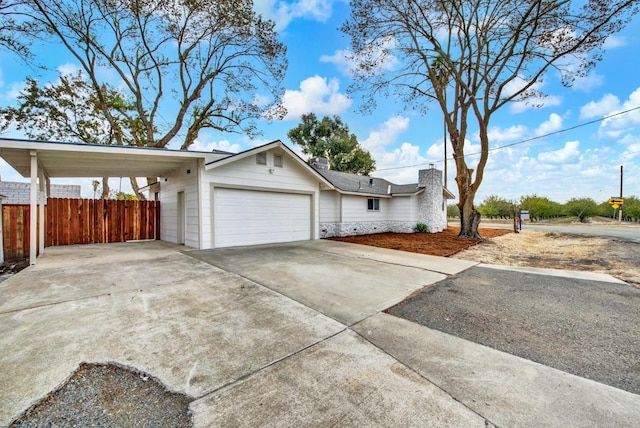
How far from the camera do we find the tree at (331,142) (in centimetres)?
2725

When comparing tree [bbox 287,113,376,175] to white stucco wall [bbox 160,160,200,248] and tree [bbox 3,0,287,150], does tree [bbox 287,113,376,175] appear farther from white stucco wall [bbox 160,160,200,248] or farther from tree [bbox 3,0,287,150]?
white stucco wall [bbox 160,160,200,248]

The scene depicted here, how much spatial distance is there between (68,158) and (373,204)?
510 inches

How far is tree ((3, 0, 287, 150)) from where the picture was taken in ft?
40.6

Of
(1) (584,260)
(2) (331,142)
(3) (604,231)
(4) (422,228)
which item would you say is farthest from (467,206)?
(2) (331,142)

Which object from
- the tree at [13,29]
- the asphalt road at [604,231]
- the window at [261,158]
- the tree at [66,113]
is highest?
the tree at [13,29]

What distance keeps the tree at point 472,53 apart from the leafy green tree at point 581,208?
2971 centimetres

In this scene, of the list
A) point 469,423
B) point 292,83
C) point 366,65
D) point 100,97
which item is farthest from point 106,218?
point 366,65

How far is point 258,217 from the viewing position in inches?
384

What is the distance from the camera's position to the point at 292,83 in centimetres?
1562

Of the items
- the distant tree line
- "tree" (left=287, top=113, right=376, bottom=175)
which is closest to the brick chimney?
"tree" (left=287, top=113, right=376, bottom=175)

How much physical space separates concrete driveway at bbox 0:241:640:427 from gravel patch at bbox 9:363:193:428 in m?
0.09

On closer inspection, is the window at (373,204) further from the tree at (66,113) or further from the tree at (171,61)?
the tree at (66,113)

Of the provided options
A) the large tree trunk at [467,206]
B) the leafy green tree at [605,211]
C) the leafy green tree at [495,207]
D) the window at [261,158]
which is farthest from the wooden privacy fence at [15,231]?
the leafy green tree at [605,211]

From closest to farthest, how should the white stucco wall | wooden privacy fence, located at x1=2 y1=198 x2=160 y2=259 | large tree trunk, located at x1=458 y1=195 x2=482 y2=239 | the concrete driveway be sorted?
1. the concrete driveway
2. wooden privacy fence, located at x1=2 y1=198 x2=160 y2=259
3. the white stucco wall
4. large tree trunk, located at x1=458 y1=195 x2=482 y2=239
